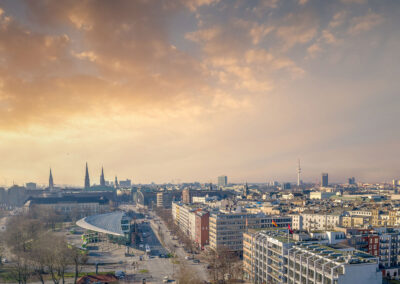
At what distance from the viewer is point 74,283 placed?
7606 cm

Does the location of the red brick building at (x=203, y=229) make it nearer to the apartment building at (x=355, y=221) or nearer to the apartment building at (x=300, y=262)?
the apartment building at (x=300, y=262)

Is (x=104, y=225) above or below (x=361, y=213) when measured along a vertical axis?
below

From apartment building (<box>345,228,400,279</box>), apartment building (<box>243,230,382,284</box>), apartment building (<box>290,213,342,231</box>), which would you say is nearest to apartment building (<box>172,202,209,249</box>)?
apartment building (<box>243,230,382,284</box>)

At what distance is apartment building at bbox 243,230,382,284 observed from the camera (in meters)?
49.5

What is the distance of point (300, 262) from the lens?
191 ft

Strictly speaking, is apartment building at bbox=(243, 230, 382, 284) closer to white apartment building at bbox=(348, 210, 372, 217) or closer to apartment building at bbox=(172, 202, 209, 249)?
apartment building at bbox=(172, 202, 209, 249)

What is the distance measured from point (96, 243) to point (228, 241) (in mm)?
59628

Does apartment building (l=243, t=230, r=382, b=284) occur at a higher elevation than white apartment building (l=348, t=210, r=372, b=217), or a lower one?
higher

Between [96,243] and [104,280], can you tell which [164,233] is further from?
[104,280]

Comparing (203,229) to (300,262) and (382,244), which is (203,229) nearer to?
(382,244)

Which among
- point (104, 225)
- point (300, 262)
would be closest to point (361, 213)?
point (300, 262)

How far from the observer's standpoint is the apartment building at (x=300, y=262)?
49500mm

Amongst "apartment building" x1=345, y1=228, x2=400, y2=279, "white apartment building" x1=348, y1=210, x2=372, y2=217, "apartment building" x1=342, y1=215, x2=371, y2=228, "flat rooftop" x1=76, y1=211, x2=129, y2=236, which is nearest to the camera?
"apartment building" x1=345, y1=228, x2=400, y2=279

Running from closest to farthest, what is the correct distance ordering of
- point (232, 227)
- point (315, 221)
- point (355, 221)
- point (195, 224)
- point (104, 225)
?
point (232, 227), point (195, 224), point (355, 221), point (104, 225), point (315, 221)
